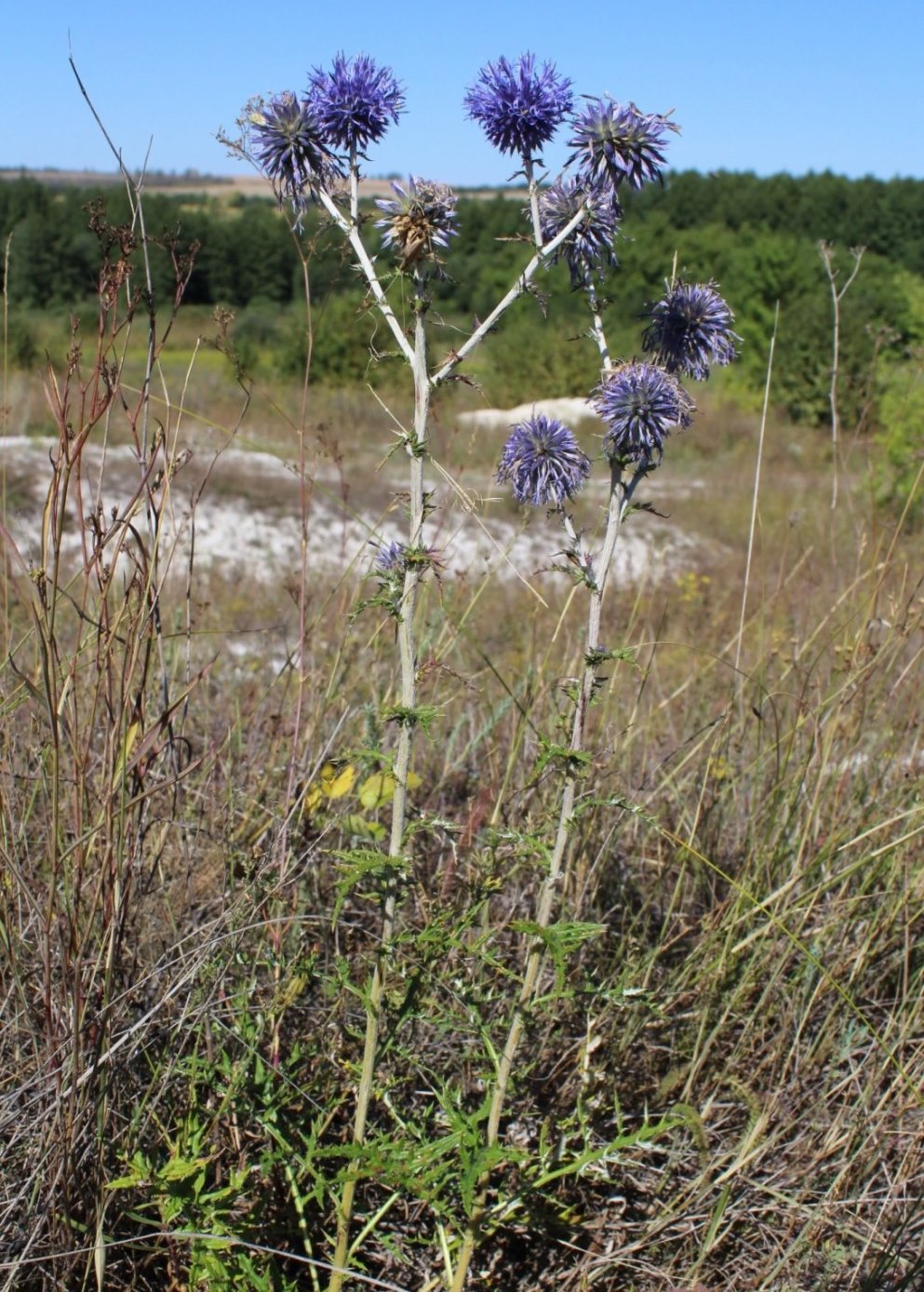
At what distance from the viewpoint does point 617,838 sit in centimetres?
260

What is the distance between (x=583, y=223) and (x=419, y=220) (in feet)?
0.89

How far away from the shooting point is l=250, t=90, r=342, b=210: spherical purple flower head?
162 cm

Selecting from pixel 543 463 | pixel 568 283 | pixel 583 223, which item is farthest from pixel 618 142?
pixel 568 283

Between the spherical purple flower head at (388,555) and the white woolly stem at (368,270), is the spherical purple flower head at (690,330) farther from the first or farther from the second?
the spherical purple flower head at (388,555)

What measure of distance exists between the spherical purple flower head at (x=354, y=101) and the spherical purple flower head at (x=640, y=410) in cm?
55

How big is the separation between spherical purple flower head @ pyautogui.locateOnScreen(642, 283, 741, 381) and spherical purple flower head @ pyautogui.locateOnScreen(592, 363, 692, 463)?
0.12m

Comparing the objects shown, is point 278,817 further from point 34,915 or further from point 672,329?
point 672,329

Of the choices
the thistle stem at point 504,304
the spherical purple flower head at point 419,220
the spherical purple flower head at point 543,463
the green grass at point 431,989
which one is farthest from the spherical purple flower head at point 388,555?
the spherical purple flower head at point 419,220

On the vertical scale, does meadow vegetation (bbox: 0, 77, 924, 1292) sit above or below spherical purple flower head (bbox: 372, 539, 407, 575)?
below

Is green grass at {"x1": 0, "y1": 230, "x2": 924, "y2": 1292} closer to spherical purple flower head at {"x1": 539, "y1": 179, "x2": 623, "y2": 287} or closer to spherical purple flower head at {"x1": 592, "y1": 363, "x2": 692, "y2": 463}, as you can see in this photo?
spherical purple flower head at {"x1": 592, "y1": 363, "x2": 692, "y2": 463}

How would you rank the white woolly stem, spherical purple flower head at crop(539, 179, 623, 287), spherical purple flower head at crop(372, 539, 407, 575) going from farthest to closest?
spherical purple flower head at crop(372, 539, 407, 575) → spherical purple flower head at crop(539, 179, 623, 287) → the white woolly stem

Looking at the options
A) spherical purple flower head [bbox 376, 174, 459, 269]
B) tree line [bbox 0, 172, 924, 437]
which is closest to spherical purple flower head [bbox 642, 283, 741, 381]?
tree line [bbox 0, 172, 924, 437]

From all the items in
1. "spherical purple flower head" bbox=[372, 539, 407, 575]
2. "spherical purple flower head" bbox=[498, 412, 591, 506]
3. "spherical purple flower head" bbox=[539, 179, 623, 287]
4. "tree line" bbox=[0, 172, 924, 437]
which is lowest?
"spherical purple flower head" bbox=[372, 539, 407, 575]

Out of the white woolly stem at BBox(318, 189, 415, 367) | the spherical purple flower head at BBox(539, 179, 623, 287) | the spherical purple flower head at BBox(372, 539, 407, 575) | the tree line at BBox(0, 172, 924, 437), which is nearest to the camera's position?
the white woolly stem at BBox(318, 189, 415, 367)
